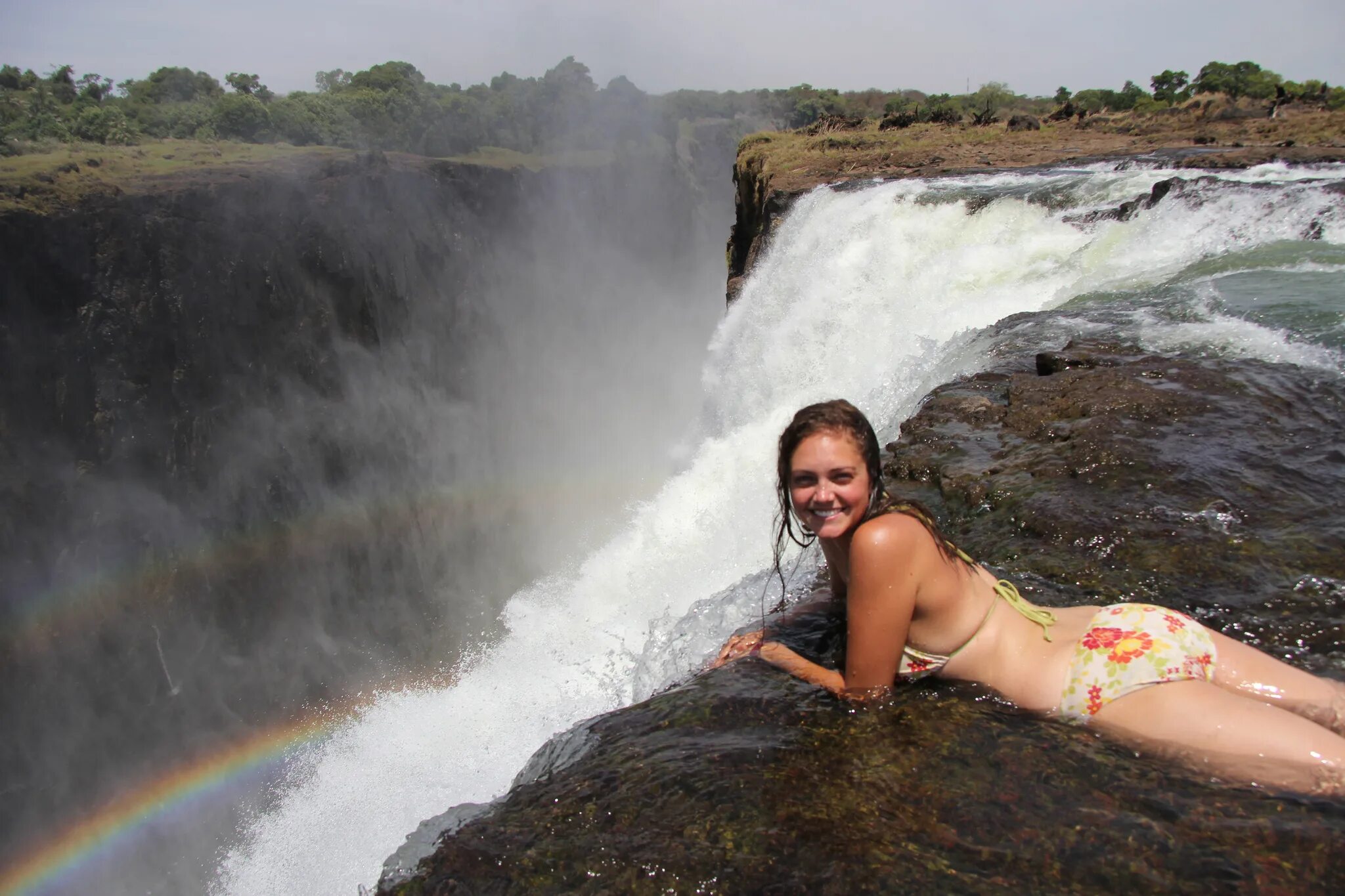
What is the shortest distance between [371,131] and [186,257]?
27.9m

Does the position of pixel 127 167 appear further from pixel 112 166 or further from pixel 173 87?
pixel 173 87

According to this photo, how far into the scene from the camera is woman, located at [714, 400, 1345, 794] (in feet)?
6.86

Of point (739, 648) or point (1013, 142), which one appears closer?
point (739, 648)

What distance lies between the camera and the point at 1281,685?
7.40ft

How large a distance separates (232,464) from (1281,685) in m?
Answer: 28.7

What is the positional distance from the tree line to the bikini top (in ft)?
80.6

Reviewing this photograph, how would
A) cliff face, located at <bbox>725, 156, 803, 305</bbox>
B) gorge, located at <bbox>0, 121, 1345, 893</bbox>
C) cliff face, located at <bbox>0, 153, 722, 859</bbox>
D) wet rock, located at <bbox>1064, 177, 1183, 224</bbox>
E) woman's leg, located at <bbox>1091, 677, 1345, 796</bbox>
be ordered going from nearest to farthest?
woman's leg, located at <bbox>1091, 677, 1345, 796</bbox> → gorge, located at <bbox>0, 121, 1345, 893</bbox> → wet rock, located at <bbox>1064, 177, 1183, 224</bbox> → cliff face, located at <bbox>725, 156, 803, 305</bbox> → cliff face, located at <bbox>0, 153, 722, 859</bbox>

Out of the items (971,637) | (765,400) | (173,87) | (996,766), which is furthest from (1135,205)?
(173,87)

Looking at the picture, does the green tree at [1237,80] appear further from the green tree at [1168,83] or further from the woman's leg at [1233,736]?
the woman's leg at [1233,736]

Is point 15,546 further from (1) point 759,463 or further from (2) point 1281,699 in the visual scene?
(2) point 1281,699

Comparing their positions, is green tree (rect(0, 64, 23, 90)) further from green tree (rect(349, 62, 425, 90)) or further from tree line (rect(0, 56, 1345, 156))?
green tree (rect(349, 62, 425, 90))

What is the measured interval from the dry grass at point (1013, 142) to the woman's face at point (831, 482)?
1392cm

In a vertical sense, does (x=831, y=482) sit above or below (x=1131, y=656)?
above

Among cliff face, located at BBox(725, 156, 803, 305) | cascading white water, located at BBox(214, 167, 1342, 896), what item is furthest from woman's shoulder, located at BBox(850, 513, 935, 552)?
cliff face, located at BBox(725, 156, 803, 305)
